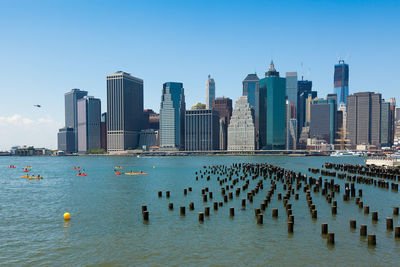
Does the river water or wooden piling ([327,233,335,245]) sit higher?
wooden piling ([327,233,335,245])

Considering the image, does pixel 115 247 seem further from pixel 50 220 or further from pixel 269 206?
pixel 269 206

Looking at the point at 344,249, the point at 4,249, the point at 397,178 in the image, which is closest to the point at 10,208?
the point at 4,249

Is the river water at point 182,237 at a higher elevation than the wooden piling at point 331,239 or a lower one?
lower

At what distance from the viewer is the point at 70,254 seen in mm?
27391

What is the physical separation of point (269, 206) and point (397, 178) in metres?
49.9

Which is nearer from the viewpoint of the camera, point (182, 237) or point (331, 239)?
point (331, 239)

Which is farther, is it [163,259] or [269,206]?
[269,206]

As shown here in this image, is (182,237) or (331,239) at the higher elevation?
(331,239)

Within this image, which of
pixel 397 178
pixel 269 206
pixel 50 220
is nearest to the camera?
pixel 50 220

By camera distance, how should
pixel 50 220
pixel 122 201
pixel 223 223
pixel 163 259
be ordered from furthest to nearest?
pixel 122 201, pixel 50 220, pixel 223 223, pixel 163 259

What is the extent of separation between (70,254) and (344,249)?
2204 centimetres

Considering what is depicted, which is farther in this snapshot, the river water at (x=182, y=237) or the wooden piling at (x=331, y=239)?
the wooden piling at (x=331, y=239)

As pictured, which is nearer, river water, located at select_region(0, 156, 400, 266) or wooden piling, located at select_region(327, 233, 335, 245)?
river water, located at select_region(0, 156, 400, 266)

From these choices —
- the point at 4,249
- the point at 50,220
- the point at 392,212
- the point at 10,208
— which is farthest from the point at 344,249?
the point at 10,208
